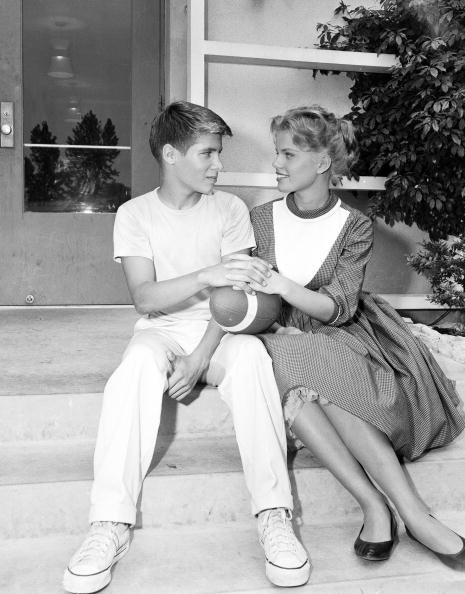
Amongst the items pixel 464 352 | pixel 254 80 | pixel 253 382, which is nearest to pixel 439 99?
pixel 254 80

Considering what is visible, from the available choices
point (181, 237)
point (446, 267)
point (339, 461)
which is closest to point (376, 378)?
point (339, 461)

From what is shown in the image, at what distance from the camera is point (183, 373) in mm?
1987

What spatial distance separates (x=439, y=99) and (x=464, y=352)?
4.21ft

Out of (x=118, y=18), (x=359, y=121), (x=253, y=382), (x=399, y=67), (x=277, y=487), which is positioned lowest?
(x=277, y=487)

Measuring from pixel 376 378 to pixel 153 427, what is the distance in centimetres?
62

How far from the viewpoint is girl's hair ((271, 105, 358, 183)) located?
7.52ft

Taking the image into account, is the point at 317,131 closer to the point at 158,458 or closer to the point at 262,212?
the point at 262,212

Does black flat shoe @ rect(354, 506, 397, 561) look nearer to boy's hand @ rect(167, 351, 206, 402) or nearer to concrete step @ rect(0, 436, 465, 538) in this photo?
concrete step @ rect(0, 436, 465, 538)

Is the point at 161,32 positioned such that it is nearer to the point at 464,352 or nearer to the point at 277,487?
the point at 464,352

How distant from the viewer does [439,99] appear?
350cm

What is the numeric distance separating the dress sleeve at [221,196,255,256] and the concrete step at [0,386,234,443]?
0.44m

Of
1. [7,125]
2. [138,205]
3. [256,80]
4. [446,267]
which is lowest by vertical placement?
[446,267]

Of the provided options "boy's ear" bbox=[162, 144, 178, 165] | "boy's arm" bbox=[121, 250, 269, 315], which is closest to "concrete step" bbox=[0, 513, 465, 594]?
"boy's arm" bbox=[121, 250, 269, 315]

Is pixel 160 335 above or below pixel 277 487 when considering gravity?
above
